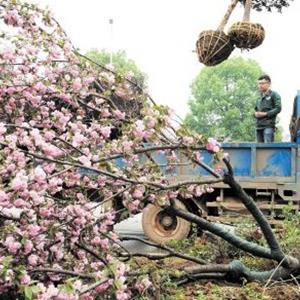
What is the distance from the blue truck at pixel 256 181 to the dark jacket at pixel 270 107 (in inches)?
11.0

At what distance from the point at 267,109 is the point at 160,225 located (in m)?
2.48

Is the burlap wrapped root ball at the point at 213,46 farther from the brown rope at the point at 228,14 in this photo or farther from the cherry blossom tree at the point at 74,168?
the cherry blossom tree at the point at 74,168

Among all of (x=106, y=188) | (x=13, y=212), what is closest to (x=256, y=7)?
(x=106, y=188)

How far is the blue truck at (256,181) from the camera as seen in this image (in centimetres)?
941

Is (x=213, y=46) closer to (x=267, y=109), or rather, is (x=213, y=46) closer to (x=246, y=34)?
(x=246, y=34)

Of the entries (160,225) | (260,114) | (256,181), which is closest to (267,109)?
(260,114)

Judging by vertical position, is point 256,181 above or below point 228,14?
below

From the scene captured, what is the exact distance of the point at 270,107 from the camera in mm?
9859

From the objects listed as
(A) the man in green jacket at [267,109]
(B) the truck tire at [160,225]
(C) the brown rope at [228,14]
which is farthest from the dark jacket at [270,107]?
(C) the brown rope at [228,14]

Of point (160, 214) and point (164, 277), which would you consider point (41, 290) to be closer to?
point (164, 277)

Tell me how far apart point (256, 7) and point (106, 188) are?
4.35 m

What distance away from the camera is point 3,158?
12.3 feet

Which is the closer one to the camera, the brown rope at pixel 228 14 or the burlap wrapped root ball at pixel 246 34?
the brown rope at pixel 228 14

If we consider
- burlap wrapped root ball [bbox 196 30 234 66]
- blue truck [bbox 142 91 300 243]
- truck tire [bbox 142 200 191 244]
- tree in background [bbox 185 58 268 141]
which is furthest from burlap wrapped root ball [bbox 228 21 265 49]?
tree in background [bbox 185 58 268 141]
